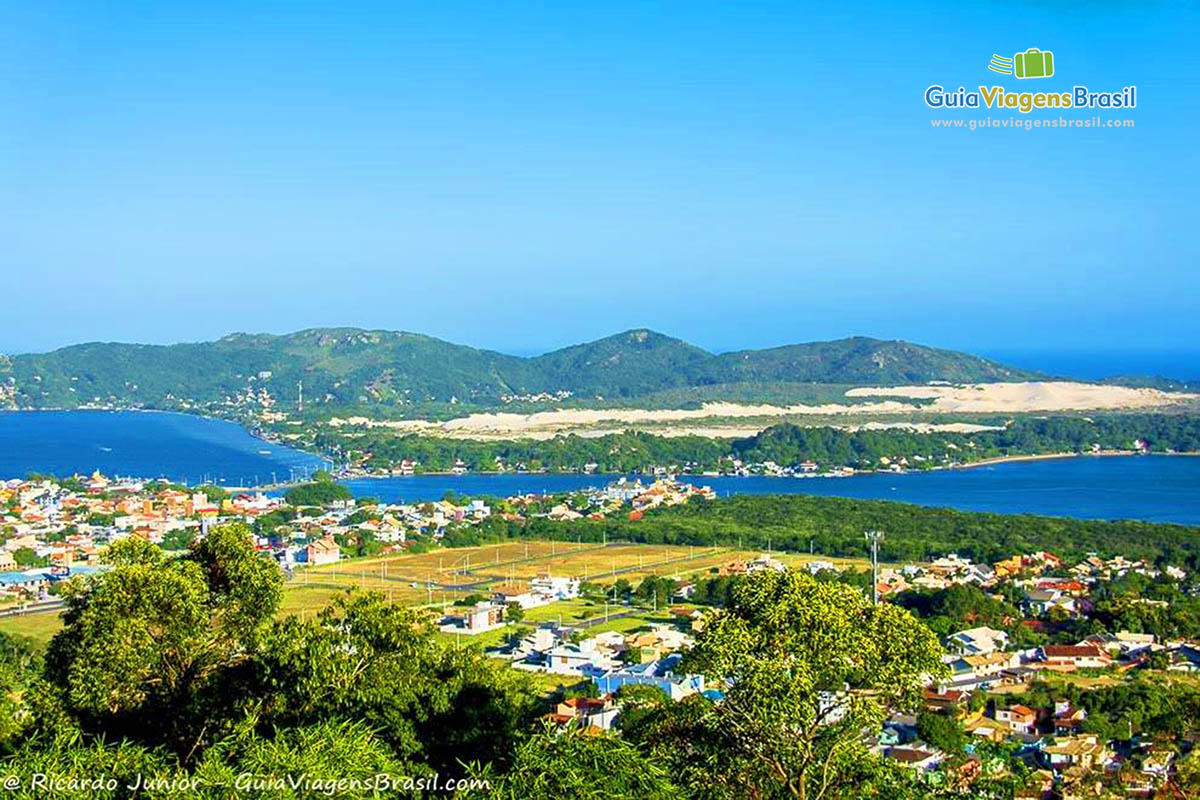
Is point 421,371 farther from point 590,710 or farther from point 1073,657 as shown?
point 590,710

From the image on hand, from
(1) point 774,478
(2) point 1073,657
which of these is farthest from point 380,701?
(1) point 774,478

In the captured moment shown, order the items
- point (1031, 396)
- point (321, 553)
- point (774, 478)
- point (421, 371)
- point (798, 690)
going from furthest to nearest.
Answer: point (421, 371) → point (1031, 396) → point (774, 478) → point (321, 553) → point (798, 690)

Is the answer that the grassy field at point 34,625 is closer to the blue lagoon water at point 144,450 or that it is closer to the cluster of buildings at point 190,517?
the cluster of buildings at point 190,517

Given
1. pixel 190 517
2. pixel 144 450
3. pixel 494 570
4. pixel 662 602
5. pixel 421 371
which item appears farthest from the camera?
pixel 421 371

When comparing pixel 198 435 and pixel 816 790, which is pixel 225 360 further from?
pixel 816 790

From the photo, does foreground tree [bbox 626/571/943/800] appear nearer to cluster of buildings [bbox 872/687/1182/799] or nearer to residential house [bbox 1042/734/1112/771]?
cluster of buildings [bbox 872/687/1182/799]

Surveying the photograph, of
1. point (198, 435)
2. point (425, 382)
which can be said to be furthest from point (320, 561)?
point (425, 382)
